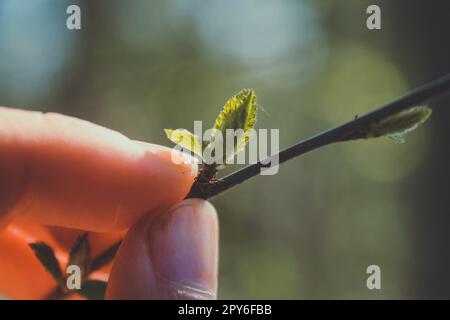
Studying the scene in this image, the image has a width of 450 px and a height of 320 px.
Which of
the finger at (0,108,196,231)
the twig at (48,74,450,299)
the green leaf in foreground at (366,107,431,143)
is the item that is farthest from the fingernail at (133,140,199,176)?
the green leaf in foreground at (366,107,431,143)

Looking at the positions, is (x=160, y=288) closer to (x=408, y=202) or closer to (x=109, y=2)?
(x=408, y=202)

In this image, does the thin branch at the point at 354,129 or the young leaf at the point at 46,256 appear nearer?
the thin branch at the point at 354,129

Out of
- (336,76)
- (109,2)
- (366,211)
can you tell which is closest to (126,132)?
(109,2)

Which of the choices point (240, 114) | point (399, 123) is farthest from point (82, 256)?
point (399, 123)

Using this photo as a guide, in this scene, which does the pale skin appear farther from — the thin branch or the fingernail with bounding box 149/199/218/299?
the thin branch

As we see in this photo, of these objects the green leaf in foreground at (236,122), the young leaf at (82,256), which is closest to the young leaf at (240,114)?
the green leaf in foreground at (236,122)

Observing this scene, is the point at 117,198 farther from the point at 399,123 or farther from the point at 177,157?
the point at 399,123

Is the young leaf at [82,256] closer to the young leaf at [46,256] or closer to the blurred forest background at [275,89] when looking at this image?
the young leaf at [46,256]
